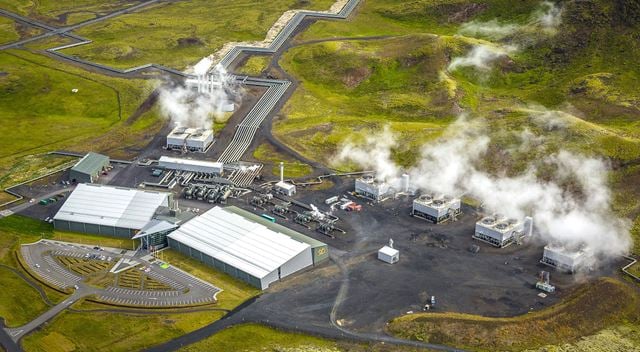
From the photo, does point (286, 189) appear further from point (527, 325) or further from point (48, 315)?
point (527, 325)

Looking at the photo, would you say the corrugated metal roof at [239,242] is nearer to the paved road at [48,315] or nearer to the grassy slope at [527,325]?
the paved road at [48,315]

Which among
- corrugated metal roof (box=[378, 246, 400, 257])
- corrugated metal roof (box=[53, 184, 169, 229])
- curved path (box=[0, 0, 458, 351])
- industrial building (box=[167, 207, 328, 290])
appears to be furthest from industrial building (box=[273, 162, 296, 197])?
corrugated metal roof (box=[378, 246, 400, 257])

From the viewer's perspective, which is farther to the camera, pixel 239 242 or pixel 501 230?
pixel 501 230

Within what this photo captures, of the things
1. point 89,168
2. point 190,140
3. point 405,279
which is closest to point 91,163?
point 89,168

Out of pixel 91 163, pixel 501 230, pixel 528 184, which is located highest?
pixel 91 163

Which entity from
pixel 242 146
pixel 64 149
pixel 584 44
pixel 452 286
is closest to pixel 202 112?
pixel 242 146

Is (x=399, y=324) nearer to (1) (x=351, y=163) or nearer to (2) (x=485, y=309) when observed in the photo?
(2) (x=485, y=309)

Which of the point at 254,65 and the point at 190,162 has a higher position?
the point at 254,65

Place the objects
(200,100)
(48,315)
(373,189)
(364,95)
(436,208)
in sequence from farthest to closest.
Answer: (364,95) → (200,100) → (373,189) → (436,208) → (48,315)
